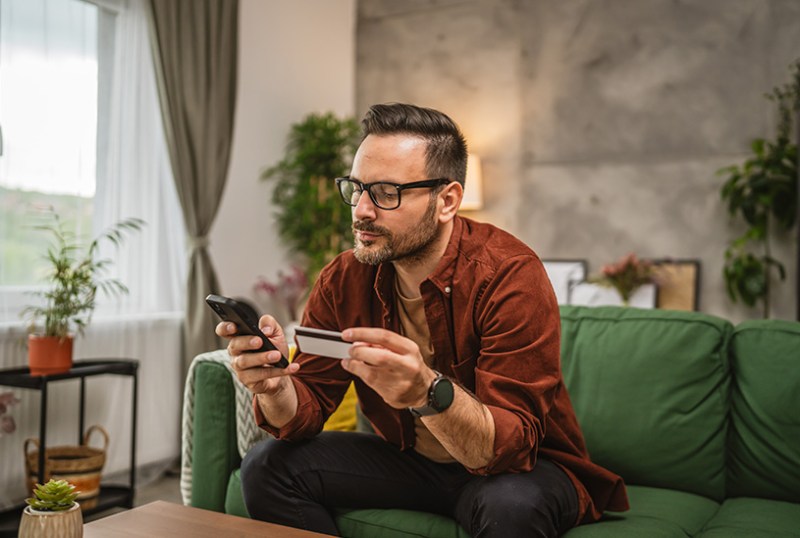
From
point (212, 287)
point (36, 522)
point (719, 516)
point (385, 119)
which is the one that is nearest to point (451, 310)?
point (385, 119)

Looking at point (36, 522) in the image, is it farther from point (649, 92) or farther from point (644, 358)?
point (649, 92)

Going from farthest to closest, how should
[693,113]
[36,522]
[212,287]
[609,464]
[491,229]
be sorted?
1. [693,113]
2. [212,287]
3. [609,464]
4. [491,229]
5. [36,522]

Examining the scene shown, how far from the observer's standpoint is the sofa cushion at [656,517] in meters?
1.58

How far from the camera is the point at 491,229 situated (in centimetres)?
180

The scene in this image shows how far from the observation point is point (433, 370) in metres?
1.45

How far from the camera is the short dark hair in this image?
5.53 ft

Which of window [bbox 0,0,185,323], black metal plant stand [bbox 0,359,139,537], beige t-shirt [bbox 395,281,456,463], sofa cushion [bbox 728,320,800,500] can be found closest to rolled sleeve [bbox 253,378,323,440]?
beige t-shirt [bbox 395,281,456,463]

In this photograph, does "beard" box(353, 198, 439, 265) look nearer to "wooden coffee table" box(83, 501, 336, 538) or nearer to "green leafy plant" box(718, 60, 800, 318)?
"wooden coffee table" box(83, 501, 336, 538)

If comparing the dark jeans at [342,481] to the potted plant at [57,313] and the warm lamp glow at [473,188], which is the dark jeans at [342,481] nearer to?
the potted plant at [57,313]

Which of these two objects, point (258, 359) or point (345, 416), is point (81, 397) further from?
point (258, 359)

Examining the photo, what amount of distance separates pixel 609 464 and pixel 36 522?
1351mm

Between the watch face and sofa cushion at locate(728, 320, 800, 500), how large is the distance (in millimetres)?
961

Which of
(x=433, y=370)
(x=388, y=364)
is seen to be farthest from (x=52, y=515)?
(x=433, y=370)

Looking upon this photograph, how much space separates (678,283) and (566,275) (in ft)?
1.97
